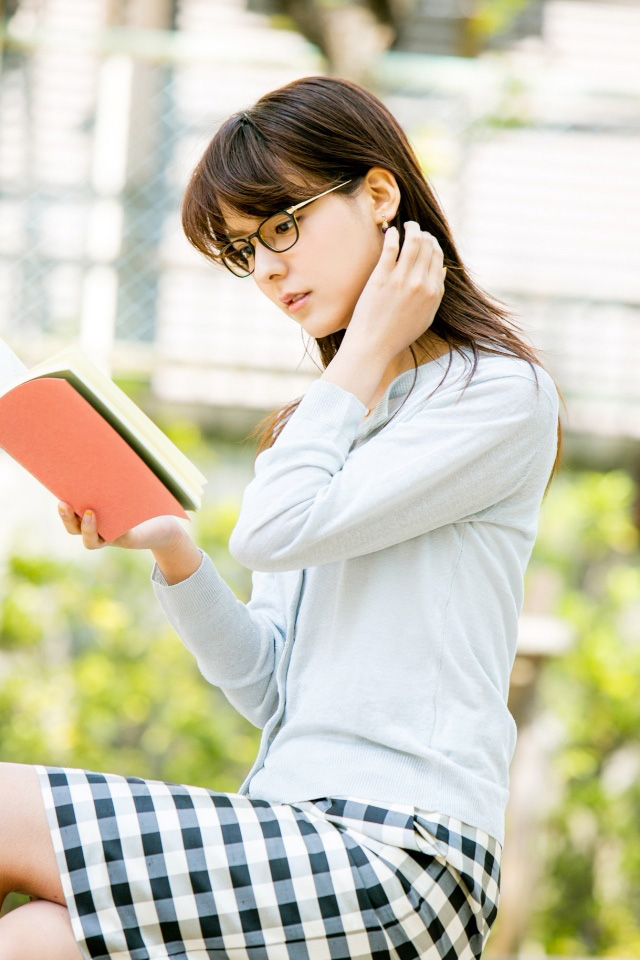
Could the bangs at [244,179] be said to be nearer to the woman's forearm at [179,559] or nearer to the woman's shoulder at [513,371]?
the woman's shoulder at [513,371]

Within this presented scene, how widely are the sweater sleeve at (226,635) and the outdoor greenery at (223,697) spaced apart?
8.54ft

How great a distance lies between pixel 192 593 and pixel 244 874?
1.37 ft

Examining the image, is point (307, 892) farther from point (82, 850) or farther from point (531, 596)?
point (531, 596)

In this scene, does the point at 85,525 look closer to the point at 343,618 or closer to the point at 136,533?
the point at 136,533

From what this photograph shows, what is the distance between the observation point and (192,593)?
1472 millimetres

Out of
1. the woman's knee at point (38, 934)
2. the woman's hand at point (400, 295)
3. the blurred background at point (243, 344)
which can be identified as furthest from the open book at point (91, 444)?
the blurred background at point (243, 344)

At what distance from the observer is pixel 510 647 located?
1370mm

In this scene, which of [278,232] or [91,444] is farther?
[278,232]

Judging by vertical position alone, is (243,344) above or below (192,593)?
below

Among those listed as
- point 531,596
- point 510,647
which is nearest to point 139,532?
point 510,647

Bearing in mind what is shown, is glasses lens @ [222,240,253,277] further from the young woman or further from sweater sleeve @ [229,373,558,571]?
sweater sleeve @ [229,373,558,571]

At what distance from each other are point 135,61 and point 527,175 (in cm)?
177

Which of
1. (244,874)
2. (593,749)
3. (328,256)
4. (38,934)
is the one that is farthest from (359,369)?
(593,749)

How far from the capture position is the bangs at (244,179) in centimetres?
139
